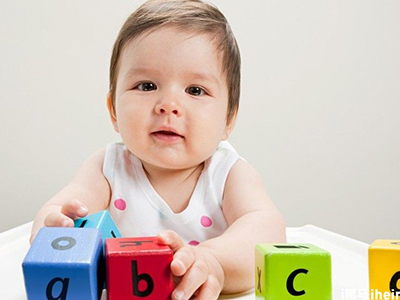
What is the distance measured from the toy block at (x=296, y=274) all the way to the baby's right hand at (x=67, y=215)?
0.23 metres

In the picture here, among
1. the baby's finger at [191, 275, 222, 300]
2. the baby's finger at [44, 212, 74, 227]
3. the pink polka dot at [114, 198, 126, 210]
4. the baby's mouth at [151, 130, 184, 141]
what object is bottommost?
the pink polka dot at [114, 198, 126, 210]

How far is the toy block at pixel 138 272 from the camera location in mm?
479

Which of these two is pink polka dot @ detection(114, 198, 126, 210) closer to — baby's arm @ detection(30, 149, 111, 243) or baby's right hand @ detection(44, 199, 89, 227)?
baby's arm @ detection(30, 149, 111, 243)

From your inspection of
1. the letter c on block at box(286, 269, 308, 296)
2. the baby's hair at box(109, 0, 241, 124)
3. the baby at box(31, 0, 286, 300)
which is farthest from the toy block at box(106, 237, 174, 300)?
the baby's hair at box(109, 0, 241, 124)

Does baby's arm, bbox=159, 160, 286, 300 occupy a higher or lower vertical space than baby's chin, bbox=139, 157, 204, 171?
lower

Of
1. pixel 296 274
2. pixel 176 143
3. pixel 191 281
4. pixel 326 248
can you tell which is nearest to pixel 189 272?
pixel 191 281

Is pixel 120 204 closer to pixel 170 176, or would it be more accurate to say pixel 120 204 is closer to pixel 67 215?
pixel 170 176

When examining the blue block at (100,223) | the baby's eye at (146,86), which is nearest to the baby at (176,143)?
the baby's eye at (146,86)

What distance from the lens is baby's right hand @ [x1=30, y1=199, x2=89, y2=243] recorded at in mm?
595

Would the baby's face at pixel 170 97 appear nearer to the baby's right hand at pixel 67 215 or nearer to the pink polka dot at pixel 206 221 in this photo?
the pink polka dot at pixel 206 221

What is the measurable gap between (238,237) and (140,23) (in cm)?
39

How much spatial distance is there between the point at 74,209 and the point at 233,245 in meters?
0.20

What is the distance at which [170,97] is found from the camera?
79cm

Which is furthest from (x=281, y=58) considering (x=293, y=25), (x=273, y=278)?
(x=273, y=278)
